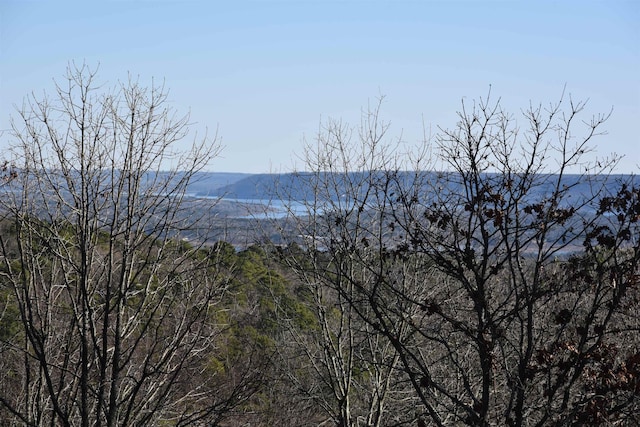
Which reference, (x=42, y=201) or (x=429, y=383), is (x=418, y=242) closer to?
(x=429, y=383)

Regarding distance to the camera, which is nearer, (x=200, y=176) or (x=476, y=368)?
(x=200, y=176)

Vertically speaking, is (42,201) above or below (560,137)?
below

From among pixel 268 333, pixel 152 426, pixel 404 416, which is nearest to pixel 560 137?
pixel 152 426

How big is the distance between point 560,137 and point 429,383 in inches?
97.6

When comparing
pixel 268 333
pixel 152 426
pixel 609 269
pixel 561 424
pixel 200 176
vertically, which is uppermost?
pixel 200 176

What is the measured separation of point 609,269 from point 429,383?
5.52 feet

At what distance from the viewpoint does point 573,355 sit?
16.7ft

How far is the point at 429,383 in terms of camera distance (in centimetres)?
504

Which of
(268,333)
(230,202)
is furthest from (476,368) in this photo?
(268,333)

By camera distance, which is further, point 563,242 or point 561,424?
point 563,242

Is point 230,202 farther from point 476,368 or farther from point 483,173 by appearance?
point 476,368

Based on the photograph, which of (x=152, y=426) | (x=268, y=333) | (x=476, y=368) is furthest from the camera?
(x=268, y=333)

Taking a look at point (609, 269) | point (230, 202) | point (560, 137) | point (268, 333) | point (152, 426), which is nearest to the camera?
point (609, 269)

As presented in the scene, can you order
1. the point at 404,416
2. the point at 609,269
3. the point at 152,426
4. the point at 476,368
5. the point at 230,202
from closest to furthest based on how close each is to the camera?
the point at 609,269, the point at 152,426, the point at 230,202, the point at 404,416, the point at 476,368
